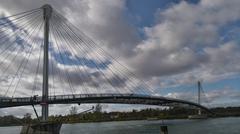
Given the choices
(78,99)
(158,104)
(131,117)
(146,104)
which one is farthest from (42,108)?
(131,117)

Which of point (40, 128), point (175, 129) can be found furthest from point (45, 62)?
point (175, 129)

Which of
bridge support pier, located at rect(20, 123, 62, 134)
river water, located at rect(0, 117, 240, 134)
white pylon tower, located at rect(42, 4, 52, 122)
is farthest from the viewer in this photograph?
river water, located at rect(0, 117, 240, 134)

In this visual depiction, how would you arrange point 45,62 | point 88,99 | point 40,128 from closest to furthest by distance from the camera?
1. point 40,128
2. point 45,62
3. point 88,99

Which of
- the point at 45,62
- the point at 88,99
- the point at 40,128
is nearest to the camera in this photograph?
the point at 40,128

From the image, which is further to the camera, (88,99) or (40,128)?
(88,99)

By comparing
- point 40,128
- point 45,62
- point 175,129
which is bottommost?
point 175,129

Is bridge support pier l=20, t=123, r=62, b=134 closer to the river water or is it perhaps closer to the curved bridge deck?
the curved bridge deck

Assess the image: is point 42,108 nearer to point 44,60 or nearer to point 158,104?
point 44,60

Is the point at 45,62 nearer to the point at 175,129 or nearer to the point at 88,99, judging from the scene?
the point at 88,99

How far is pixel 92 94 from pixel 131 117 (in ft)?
380

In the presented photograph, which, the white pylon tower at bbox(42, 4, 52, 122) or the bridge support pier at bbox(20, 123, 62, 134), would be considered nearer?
the bridge support pier at bbox(20, 123, 62, 134)

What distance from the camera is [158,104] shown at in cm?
7731

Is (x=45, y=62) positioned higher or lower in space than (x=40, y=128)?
higher

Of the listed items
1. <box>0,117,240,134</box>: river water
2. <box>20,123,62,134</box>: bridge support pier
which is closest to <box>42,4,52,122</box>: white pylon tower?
<box>20,123,62,134</box>: bridge support pier
